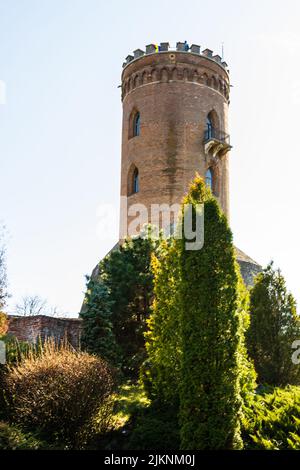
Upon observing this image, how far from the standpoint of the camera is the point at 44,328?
49.6 ft

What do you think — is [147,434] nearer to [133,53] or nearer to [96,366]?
[96,366]

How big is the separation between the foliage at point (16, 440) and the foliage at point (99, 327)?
5469 millimetres

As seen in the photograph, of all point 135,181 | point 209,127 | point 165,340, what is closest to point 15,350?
point 165,340

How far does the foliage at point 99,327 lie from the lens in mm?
13664

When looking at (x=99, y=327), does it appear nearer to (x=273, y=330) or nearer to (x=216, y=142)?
(x=273, y=330)

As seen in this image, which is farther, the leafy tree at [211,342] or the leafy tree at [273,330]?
the leafy tree at [273,330]

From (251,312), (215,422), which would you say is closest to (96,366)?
(215,422)

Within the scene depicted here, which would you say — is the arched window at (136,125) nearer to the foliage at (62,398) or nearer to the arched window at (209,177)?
the arched window at (209,177)

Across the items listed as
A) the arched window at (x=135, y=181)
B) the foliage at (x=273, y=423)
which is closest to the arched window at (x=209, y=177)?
the arched window at (x=135, y=181)

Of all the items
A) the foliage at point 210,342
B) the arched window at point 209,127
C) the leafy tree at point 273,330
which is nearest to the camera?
the foliage at point 210,342

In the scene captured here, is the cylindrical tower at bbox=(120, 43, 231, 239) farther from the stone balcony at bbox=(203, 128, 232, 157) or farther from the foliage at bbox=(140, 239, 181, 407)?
the foliage at bbox=(140, 239, 181, 407)

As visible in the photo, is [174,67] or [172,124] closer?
[172,124]

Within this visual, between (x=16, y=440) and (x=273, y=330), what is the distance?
6.54 metres

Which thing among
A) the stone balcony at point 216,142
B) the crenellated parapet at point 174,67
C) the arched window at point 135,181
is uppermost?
the crenellated parapet at point 174,67
